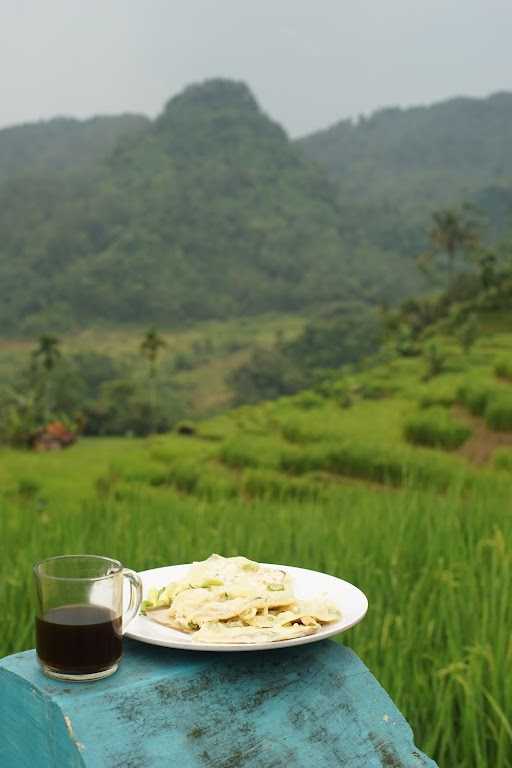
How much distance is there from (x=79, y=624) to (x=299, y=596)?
31 centimetres

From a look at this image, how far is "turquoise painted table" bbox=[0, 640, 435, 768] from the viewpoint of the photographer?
991mm

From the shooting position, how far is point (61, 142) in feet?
209

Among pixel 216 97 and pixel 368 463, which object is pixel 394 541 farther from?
pixel 216 97

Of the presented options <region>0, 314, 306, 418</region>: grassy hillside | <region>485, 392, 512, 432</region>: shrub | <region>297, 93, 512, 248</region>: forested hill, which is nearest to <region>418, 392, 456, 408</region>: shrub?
<region>485, 392, 512, 432</region>: shrub

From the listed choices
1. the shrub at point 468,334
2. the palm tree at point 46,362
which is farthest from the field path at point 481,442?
the palm tree at point 46,362

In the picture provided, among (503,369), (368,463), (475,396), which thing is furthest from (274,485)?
→ (503,369)

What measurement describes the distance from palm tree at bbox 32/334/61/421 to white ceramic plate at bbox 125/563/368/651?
20895 millimetres

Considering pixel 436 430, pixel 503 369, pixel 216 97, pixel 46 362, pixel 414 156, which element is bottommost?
pixel 46 362

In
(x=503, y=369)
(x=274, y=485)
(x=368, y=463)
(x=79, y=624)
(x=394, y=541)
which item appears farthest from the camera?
(x=503, y=369)

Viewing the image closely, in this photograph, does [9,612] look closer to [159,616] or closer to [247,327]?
[159,616]

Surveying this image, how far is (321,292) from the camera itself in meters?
48.2

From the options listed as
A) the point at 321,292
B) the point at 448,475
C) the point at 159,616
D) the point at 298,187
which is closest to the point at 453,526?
the point at 159,616

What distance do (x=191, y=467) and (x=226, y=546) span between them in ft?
29.6

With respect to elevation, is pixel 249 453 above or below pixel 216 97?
below
